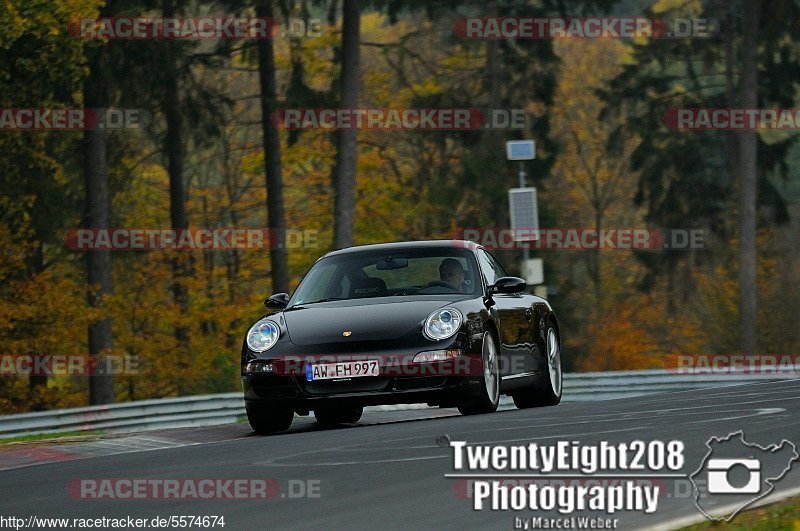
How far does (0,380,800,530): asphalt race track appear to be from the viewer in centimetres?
762

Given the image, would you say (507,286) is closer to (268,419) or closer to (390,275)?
(390,275)

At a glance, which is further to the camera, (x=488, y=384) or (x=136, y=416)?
(x=136, y=416)

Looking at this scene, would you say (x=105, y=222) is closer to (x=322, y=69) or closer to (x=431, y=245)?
(x=322, y=69)

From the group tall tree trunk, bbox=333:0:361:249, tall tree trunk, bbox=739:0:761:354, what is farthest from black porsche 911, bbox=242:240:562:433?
tall tree trunk, bbox=739:0:761:354

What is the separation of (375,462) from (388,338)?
10.5 feet

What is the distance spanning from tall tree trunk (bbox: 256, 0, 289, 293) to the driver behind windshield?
71.0ft

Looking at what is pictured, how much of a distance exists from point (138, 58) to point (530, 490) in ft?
85.7

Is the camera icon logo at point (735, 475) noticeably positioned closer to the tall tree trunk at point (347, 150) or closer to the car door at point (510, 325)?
the car door at point (510, 325)

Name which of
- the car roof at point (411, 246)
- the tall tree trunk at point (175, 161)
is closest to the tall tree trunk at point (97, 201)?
the tall tree trunk at point (175, 161)

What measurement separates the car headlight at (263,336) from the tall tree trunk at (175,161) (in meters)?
20.6

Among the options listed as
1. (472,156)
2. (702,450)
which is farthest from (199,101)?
(702,450)

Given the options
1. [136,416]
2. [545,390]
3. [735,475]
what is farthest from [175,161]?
[735,475]

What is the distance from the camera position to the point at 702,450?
9484 mm

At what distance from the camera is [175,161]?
128 feet
